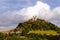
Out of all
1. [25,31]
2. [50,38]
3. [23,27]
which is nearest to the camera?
[50,38]

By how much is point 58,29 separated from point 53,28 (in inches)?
62.5

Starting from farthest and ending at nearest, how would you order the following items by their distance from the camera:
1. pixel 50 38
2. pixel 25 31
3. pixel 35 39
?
pixel 25 31, pixel 50 38, pixel 35 39

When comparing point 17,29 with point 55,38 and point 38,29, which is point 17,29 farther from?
point 55,38

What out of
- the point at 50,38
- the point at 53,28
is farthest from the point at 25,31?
the point at 50,38

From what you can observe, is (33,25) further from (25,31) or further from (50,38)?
(50,38)

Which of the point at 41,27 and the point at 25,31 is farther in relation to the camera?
the point at 41,27

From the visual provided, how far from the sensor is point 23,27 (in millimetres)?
60375

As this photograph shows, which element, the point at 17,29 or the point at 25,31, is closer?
the point at 25,31

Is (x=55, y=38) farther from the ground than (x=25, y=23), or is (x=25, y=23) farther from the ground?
(x=25, y=23)

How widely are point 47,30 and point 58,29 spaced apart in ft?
13.6

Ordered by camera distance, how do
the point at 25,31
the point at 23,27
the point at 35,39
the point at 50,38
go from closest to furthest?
the point at 35,39 < the point at 50,38 < the point at 25,31 < the point at 23,27

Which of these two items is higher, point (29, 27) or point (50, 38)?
point (29, 27)

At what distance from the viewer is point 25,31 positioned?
56562 millimetres

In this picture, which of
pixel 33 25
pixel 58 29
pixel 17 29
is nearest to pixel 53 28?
pixel 58 29
